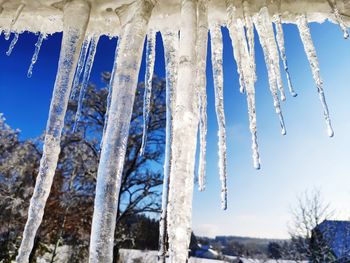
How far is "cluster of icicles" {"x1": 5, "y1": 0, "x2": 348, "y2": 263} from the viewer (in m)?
1.22

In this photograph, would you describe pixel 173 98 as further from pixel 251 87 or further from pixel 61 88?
pixel 61 88

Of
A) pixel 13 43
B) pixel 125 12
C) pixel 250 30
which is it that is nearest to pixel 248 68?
pixel 250 30

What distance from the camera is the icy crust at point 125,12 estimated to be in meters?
1.53

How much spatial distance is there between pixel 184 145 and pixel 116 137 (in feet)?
0.98

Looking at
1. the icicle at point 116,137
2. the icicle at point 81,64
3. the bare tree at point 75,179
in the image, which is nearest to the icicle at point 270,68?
the icicle at point 116,137

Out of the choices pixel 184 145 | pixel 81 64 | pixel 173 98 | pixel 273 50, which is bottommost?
pixel 184 145

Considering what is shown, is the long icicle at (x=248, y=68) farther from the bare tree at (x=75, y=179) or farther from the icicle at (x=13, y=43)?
the bare tree at (x=75, y=179)

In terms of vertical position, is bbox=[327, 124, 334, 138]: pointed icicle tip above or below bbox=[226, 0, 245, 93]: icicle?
below

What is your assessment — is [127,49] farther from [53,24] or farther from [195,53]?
[53,24]

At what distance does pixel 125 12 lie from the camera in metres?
1.59

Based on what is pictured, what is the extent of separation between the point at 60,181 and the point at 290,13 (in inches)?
568

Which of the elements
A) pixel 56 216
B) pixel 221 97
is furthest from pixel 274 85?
pixel 56 216

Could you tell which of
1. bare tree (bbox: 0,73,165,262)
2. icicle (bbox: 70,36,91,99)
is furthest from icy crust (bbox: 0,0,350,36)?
bare tree (bbox: 0,73,165,262)

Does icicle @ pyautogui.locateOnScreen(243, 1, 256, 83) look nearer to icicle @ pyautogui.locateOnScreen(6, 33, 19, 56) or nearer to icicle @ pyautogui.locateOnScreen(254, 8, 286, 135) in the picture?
icicle @ pyautogui.locateOnScreen(254, 8, 286, 135)
